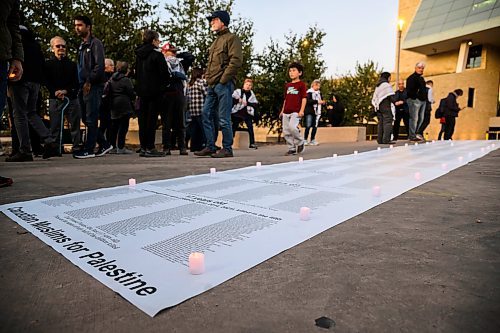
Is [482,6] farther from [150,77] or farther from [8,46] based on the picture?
[8,46]

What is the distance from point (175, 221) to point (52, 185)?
5.68ft

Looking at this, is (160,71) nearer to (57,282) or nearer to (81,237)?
(81,237)

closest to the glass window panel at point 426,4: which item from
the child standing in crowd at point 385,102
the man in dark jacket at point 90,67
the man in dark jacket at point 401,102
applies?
the man in dark jacket at point 401,102

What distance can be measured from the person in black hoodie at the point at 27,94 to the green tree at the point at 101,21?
13.4 feet

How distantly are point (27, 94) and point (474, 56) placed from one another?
2867 cm

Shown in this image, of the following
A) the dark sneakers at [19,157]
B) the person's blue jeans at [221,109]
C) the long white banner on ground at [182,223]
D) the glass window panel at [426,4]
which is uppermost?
the glass window panel at [426,4]

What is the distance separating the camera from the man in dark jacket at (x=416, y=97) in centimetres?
1002

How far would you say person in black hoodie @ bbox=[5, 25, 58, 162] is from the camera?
4.64m

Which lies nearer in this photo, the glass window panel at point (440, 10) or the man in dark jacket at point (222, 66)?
the man in dark jacket at point (222, 66)

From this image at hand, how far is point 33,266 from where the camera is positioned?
1375mm

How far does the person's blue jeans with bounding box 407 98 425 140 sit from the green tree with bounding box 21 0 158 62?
7526 mm

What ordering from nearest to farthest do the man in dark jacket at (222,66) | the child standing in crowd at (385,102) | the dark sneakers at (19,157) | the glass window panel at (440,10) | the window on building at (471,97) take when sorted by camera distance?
the dark sneakers at (19,157), the man in dark jacket at (222,66), the child standing in crowd at (385,102), the window on building at (471,97), the glass window panel at (440,10)

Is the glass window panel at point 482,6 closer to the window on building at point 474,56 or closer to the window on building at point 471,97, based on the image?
the window on building at point 474,56

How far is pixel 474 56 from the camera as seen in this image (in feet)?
83.8
